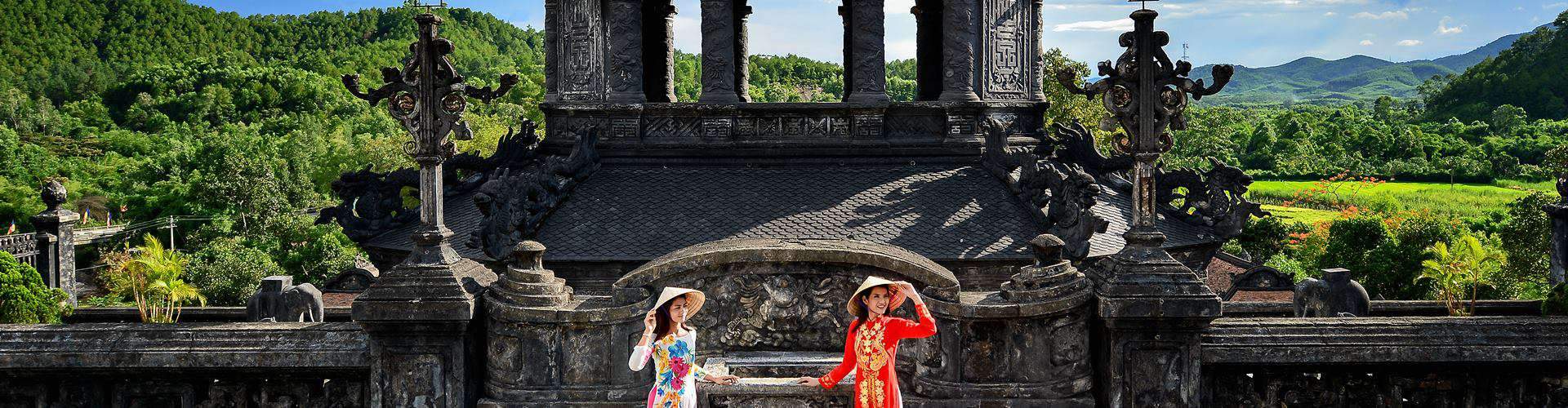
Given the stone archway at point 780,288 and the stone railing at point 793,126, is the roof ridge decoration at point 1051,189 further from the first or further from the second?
the stone archway at point 780,288

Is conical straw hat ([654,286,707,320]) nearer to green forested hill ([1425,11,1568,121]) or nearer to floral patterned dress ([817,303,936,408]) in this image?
floral patterned dress ([817,303,936,408])

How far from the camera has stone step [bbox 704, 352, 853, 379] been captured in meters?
9.16

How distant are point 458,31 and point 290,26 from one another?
73.1 feet

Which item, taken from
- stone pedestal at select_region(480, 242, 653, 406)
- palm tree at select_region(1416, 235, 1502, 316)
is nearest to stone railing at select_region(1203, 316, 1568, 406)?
stone pedestal at select_region(480, 242, 653, 406)

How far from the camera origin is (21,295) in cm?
1139

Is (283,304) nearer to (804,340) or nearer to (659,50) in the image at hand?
(659,50)

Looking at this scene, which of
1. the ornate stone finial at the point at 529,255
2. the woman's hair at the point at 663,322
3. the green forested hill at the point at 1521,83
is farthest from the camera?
the green forested hill at the point at 1521,83

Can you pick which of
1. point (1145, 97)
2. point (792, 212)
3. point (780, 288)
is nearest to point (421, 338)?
point (780, 288)

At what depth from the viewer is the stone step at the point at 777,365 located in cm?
916

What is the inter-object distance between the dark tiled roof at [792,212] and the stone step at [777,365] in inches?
160

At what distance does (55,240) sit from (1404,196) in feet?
189

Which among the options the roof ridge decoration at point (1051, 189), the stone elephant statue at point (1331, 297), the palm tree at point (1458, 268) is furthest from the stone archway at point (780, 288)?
the palm tree at point (1458, 268)

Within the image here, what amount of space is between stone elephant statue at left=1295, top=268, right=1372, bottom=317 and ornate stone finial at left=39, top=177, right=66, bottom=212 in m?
22.9

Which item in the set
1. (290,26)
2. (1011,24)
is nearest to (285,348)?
(1011,24)
